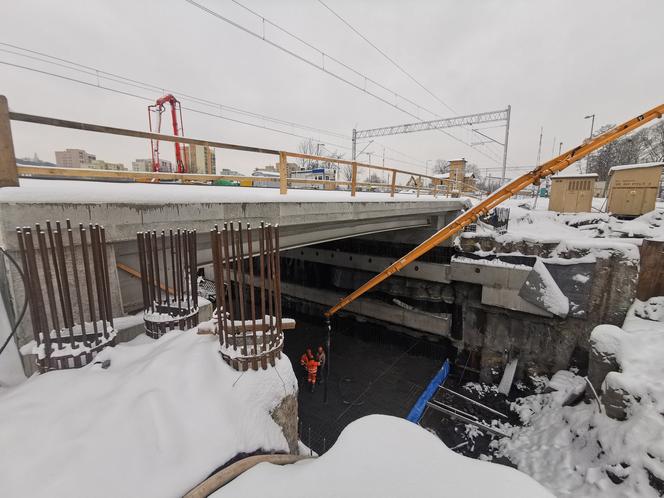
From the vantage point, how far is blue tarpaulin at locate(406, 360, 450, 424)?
30.7ft

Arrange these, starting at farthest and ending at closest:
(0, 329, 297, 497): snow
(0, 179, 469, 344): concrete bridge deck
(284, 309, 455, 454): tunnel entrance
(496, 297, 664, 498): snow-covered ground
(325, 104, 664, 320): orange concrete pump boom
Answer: (284, 309, 455, 454): tunnel entrance → (325, 104, 664, 320): orange concrete pump boom → (496, 297, 664, 498): snow-covered ground → (0, 179, 469, 344): concrete bridge deck → (0, 329, 297, 497): snow

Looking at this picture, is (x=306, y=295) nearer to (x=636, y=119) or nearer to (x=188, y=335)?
(x=188, y=335)

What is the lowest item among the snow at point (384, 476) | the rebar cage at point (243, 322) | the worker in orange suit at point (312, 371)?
the worker in orange suit at point (312, 371)

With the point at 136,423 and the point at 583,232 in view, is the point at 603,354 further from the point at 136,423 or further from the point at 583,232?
the point at 136,423

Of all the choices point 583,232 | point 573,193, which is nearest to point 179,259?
point 583,232

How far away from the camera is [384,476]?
2.34m

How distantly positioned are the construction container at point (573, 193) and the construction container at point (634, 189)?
825 mm

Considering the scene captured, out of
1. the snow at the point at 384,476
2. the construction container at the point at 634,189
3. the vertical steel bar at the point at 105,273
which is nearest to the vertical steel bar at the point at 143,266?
the vertical steel bar at the point at 105,273

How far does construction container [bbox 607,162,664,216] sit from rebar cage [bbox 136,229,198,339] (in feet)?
59.1

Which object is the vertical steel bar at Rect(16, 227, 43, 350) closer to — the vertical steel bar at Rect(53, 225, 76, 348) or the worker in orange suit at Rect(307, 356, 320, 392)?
the vertical steel bar at Rect(53, 225, 76, 348)

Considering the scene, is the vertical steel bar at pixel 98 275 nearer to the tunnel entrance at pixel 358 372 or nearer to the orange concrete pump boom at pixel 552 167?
the tunnel entrance at pixel 358 372

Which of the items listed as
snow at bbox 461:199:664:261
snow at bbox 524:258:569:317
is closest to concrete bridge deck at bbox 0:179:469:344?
snow at bbox 524:258:569:317

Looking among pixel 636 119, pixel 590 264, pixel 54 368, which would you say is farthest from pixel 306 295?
pixel 636 119

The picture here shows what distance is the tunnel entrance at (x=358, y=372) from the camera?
376 inches
